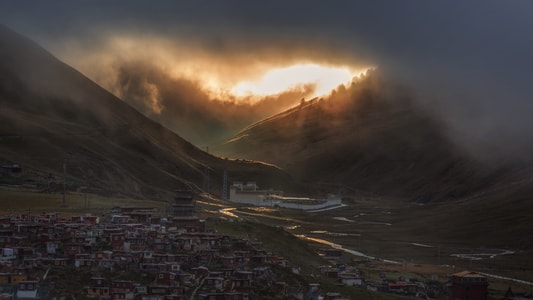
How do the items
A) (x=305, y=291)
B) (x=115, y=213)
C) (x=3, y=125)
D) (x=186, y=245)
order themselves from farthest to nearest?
1. (x=3, y=125)
2. (x=115, y=213)
3. (x=186, y=245)
4. (x=305, y=291)

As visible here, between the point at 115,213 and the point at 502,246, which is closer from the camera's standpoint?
the point at 115,213

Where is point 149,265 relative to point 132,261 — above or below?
below

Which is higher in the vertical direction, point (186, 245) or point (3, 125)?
point (3, 125)

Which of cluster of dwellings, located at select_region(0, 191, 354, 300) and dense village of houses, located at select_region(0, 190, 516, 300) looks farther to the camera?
dense village of houses, located at select_region(0, 190, 516, 300)

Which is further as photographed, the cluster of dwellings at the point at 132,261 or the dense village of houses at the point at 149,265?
the dense village of houses at the point at 149,265

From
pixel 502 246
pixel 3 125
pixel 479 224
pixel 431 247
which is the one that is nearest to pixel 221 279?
pixel 431 247

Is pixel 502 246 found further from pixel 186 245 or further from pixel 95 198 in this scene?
pixel 186 245

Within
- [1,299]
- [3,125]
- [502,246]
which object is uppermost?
[3,125]

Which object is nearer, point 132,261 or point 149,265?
point 149,265
